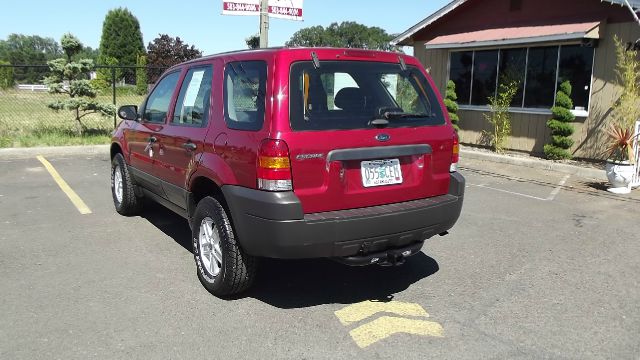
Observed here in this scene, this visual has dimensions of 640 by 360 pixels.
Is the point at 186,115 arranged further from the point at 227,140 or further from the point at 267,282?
the point at 267,282

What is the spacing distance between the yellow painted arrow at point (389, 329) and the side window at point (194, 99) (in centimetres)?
188

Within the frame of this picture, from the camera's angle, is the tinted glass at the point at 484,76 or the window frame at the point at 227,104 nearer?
the window frame at the point at 227,104

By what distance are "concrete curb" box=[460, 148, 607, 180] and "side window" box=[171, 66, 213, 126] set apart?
302 inches

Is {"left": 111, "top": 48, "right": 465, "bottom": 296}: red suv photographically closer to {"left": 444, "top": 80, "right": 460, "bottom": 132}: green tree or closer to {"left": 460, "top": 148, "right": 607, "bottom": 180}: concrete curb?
{"left": 460, "top": 148, "right": 607, "bottom": 180}: concrete curb

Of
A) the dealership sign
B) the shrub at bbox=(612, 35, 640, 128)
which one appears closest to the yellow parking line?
the dealership sign

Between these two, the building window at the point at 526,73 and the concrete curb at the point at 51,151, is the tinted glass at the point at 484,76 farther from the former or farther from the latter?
the concrete curb at the point at 51,151

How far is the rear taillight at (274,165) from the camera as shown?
10.2ft

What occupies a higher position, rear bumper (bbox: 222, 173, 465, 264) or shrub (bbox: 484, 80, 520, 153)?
shrub (bbox: 484, 80, 520, 153)

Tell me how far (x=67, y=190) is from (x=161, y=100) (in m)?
3.46

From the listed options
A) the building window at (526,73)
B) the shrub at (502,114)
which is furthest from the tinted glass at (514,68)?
the shrub at (502,114)

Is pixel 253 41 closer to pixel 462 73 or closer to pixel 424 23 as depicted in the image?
pixel 424 23

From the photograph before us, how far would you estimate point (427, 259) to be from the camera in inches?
184

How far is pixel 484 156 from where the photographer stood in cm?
1136

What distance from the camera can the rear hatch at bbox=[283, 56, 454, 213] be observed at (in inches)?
126
